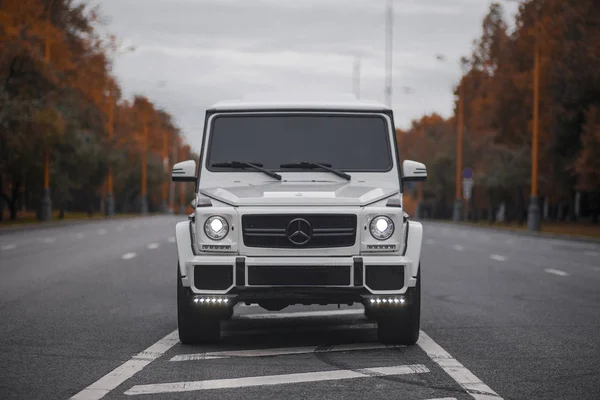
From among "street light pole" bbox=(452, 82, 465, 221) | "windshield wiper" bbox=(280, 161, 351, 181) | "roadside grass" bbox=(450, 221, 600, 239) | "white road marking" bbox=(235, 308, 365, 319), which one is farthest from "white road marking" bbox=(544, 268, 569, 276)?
"street light pole" bbox=(452, 82, 465, 221)

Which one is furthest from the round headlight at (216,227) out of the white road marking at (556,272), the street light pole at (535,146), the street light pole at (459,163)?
the street light pole at (459,163)

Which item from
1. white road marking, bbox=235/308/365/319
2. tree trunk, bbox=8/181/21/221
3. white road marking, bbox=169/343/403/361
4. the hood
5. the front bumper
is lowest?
tree trunk, bbox=8/181/21/221

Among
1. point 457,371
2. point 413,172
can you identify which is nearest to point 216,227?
point 413,172

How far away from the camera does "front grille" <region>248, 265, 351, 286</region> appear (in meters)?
8.98

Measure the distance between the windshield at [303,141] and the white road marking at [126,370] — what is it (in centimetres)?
172

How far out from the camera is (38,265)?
20.7 metres

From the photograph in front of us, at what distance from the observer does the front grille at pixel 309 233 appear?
912 cm

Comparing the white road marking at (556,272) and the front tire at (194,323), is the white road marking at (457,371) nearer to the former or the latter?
the front tire at (194,323)

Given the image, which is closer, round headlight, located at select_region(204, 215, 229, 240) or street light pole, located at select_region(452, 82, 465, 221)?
round headlight, located at select_region(204, 215, 229, 240)

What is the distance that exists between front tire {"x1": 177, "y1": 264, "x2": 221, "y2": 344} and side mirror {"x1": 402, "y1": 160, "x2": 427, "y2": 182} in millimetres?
2216

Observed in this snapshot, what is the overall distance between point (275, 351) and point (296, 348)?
0.24 meters

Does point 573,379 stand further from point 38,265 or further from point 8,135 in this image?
point 8,135

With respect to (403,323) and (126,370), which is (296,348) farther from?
(126,370)

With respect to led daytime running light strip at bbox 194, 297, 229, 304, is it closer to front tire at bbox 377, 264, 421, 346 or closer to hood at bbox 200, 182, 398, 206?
hood at bbox 200, 182, 398, 206
